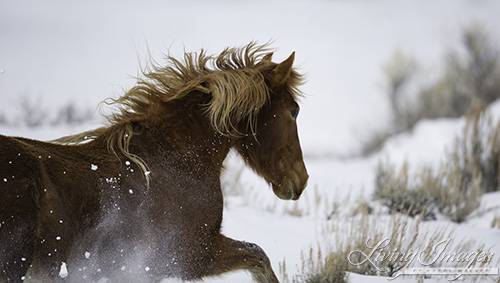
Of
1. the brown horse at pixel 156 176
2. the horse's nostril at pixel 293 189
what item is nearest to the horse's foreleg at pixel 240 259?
the brown horse at pixel 156 176

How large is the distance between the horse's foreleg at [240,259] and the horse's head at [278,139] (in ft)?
1.62

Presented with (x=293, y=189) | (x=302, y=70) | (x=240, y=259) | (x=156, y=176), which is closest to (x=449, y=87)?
(x=302, y=70)

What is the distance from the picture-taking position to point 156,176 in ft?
8.91

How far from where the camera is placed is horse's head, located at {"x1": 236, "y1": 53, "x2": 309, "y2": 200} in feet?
10.2

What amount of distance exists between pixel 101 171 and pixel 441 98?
657 inches

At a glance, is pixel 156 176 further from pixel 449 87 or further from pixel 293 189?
pixel 449 87

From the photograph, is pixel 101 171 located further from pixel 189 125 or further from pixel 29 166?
pixel 189 125

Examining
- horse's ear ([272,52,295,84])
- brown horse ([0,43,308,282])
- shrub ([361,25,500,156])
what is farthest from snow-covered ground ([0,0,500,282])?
shrub ([361,25,500,156])

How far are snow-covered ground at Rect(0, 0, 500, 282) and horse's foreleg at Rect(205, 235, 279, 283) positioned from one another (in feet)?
2.06

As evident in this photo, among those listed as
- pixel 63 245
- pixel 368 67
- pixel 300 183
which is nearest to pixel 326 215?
pixel 300 183

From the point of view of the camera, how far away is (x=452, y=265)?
4.02m

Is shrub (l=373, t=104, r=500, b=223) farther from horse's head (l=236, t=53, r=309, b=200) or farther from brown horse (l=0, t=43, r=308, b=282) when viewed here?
brown horse (l=0, t=43, r=308, b=282)

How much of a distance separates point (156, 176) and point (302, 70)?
151 cm

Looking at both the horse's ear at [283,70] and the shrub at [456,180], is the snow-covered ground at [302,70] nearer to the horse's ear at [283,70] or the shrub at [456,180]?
the horse's ear at [283,70]
